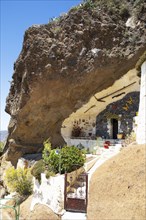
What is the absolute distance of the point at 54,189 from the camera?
1403 cm

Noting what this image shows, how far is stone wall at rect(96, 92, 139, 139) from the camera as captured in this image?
2216 centimetres

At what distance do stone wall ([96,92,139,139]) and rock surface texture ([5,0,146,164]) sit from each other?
6.55ft

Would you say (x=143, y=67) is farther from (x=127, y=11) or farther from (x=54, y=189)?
(x=127, y=11)

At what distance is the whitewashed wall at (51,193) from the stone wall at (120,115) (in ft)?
32.1

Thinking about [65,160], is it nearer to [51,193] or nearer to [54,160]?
[54,160]

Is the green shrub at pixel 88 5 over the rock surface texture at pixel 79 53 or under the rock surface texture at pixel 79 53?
over

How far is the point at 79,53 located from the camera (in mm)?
21562

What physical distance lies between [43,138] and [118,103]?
7475 millimetres

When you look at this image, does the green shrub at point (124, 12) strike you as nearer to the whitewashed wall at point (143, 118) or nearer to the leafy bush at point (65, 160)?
the whitewashed wall at point (143, 118)

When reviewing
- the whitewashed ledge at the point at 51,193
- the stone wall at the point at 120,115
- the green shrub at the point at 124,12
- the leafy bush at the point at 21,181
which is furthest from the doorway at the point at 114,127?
the leafy bush at the point at 21,181

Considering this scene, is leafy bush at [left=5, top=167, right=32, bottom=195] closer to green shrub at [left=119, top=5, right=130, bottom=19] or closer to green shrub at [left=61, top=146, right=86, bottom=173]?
green shrub at [left=61, top=146, right=86, bottom=173]

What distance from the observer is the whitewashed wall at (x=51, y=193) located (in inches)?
538

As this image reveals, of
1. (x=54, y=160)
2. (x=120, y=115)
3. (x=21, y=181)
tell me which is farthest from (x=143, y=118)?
(x=120, y=115)

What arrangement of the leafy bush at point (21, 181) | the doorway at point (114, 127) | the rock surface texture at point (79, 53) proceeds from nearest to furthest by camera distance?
the leafy bush at point (21, 181), the rock surface texture at point (79, 53), the doorway at point (114, 127)
